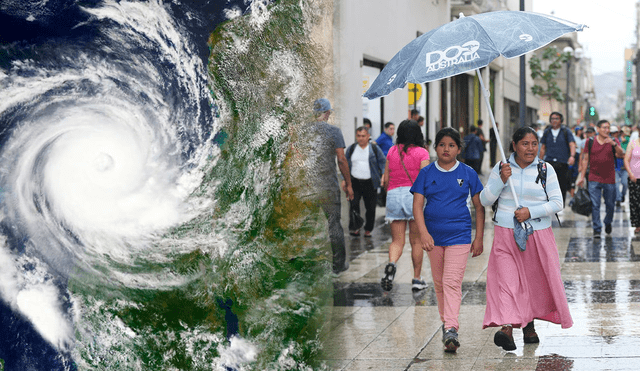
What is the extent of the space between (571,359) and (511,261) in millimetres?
785

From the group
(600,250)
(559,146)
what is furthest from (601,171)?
(559,146)

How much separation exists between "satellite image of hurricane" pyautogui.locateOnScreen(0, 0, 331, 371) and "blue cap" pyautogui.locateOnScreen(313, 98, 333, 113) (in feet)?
0.18

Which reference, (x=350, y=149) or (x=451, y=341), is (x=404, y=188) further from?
(x=350, y=149)

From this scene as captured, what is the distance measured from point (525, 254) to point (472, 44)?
4.86ft

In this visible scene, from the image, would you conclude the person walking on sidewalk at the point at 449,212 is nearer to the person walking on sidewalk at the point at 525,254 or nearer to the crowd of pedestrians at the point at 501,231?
the crowd of pedestrians at the point at 501,231

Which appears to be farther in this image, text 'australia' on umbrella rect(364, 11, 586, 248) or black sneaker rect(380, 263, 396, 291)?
black sneaker rect(380, 263, 396, 291)

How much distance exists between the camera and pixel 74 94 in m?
4.47

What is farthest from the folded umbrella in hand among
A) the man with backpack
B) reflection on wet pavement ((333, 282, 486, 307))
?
the man with backpack

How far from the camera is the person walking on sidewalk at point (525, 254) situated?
5.89 meters

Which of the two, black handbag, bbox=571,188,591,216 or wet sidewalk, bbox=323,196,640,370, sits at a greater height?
black handbag, bbox=571,188,591,216

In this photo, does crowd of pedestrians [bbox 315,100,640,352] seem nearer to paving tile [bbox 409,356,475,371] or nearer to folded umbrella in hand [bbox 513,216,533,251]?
folded umbrella in hand [bbox 513,216,533,251]

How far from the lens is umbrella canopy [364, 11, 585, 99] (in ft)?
18.2

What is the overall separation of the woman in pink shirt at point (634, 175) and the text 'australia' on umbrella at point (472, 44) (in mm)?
6144

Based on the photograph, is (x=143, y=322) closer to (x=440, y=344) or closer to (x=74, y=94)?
(x=74, y=94)
